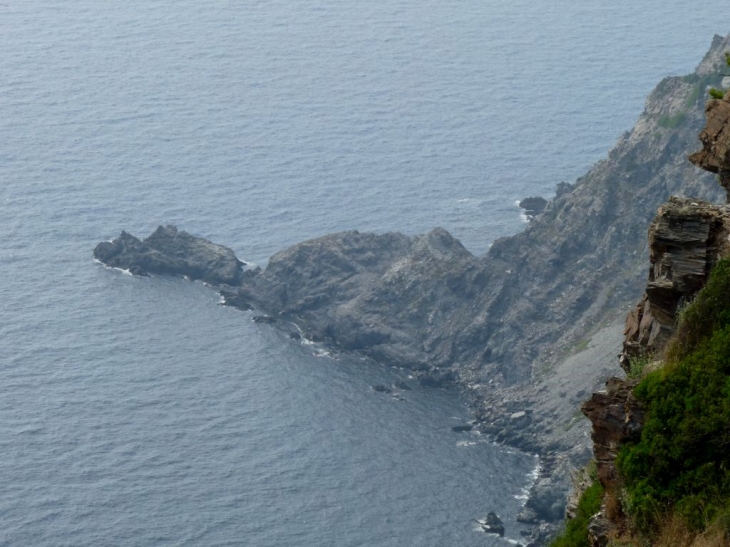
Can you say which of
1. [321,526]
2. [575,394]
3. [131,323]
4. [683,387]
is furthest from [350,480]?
[683,387]

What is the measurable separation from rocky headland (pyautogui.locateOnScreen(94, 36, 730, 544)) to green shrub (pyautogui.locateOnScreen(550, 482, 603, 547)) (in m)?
122

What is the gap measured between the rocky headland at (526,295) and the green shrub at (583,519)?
122 metres

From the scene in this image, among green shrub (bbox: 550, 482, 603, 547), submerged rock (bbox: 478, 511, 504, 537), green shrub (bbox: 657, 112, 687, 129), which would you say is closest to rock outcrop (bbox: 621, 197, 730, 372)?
green shrub (bbox: 550, 482, 603, 547)

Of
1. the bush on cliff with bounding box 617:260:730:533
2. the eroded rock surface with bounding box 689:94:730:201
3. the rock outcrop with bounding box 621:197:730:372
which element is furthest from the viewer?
the eroded rock surface with bounding box 689:94:730:201

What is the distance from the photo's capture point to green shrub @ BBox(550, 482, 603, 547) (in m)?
32.7

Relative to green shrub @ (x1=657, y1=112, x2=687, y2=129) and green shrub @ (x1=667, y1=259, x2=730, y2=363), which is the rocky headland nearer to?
green shrub @ (x1=657, y1=112, x2=687, y2=129)

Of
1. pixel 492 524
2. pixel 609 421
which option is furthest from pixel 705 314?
pixel 492 524

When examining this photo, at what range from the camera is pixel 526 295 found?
186250 millimetres

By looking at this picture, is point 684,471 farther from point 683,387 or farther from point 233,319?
point 233,319

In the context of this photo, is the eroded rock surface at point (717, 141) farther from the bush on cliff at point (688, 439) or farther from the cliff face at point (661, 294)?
the bush on cliff at point (688, 439)

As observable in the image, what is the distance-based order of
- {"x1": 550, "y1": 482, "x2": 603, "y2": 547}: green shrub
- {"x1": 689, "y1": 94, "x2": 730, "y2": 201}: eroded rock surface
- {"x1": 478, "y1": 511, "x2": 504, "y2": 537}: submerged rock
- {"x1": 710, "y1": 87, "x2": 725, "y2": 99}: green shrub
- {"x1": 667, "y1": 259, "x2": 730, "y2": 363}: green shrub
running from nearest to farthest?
{"x1": 667, "y1": 259, "x2": 730, "y2": 363}: green shrub, {"x1": 550, "y1": 482, "x2": 603, "y2": 547}: green shrub, {"x1": 689, "y1": 94, "x2": 730, "y2": 201}: eroded rock surface, {"x1": 710, "y1": 87, "x2": 725, "y2": 99}: green shrub, {"x1": 478, "y1": 511, "x2": 504, "y2": 537}: submerged rock

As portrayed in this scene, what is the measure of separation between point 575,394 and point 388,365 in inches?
1155

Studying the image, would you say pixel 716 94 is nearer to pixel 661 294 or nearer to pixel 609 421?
pixel 661 294

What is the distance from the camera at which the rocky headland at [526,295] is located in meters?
166
